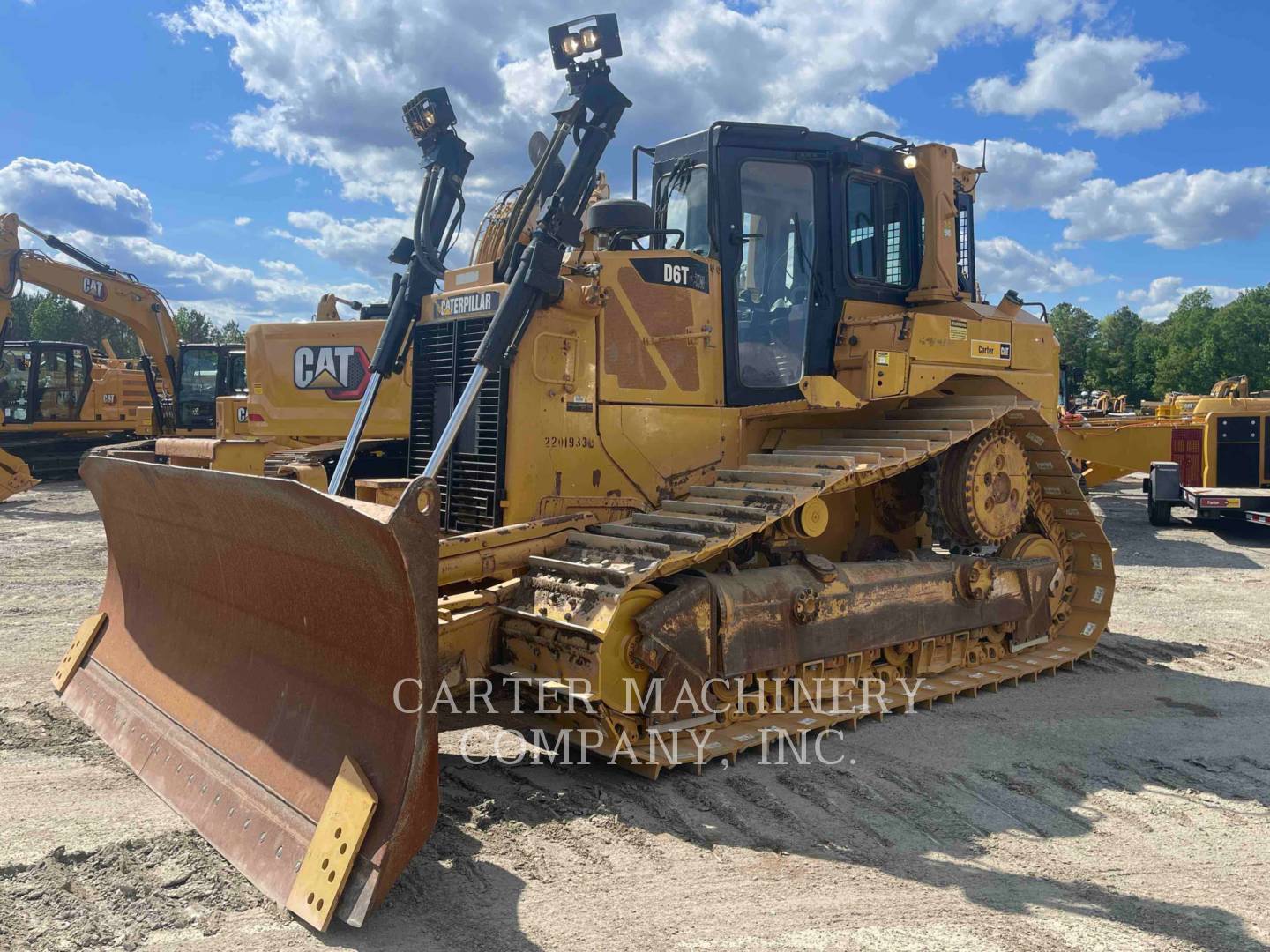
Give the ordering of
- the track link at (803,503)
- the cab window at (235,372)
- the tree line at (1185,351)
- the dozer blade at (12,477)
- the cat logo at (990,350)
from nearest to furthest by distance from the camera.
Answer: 1. the track link at (803,503)
2. the cat logo at (990,350)
3. the dozer blade at (12,477)
4. the cab window at (235,372)
5. the tree line at (1185,351)

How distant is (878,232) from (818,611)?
9.30ft

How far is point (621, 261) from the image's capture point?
569 cm

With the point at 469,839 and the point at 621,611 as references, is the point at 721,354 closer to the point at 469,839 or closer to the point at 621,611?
the point at 621,611

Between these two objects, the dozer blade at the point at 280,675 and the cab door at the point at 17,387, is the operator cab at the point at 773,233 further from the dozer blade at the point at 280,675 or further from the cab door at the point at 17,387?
the cab door at the point at 17,387

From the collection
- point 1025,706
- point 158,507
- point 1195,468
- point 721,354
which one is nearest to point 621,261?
point 721,354

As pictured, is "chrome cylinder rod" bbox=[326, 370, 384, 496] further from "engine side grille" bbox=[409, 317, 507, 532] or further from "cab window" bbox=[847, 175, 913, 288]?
"cab window" bbox=[847, 175, 913, 288]

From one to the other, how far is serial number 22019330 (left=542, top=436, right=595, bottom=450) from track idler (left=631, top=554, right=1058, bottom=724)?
1080 millimetres

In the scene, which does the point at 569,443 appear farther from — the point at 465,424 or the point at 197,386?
the point at 197,386

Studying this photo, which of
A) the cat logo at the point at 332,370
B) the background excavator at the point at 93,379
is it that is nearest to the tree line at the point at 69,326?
the background excavator at the point at 93,379

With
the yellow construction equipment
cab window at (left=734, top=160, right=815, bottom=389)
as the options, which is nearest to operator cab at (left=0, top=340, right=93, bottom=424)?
cab window at (left=734, top=160, right=815, bottom=389)

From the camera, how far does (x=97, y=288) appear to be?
67.0ft

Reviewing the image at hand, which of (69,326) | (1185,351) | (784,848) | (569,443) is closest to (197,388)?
(569,443)

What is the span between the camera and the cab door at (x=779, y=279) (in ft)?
20.2

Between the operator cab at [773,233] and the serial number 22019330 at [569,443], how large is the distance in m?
1.03
